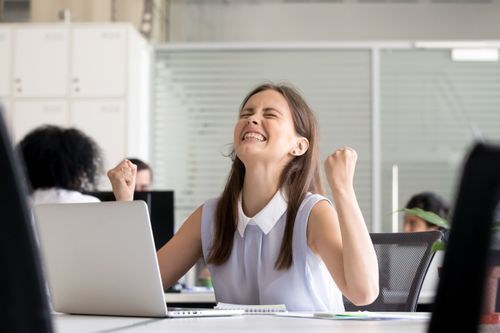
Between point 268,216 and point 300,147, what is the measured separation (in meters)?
0.27

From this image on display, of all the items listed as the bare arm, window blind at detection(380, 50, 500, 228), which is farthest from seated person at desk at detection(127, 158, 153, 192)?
the bare arm

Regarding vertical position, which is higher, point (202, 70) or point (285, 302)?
point (202, 70)

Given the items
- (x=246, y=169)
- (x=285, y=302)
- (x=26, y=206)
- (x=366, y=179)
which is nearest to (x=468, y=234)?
(x=26, y=206)

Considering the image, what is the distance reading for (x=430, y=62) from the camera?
7121mm

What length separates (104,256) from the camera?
63.7 inches

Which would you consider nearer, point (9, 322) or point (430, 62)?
point (9, 322)

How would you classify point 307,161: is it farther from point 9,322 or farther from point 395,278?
point 9,322

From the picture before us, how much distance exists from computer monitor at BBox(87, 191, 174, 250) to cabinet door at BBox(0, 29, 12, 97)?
374 centimetres

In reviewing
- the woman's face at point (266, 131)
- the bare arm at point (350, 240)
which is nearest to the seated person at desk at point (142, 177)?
the woman's face at point (266, 131)

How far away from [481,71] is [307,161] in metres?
5.06

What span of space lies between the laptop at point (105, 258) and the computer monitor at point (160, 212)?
149cm

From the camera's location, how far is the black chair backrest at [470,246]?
66 cm

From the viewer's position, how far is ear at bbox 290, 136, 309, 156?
2.47 metres

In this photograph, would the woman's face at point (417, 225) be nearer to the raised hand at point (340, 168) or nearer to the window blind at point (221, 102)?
the window blind at point (221, 102)
